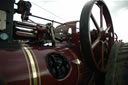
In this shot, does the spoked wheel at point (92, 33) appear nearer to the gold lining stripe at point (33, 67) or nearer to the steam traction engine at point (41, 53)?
the steam traction engine at point (41, 53)

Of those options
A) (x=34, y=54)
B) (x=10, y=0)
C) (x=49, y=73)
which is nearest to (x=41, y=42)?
(x=34, y=54)

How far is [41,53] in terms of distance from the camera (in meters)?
1.55

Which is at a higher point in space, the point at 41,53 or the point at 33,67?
the point at 41,53

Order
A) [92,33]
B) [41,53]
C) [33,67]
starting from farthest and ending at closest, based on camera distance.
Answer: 1. [92,33]
2. [41,53]
3. [33,67]

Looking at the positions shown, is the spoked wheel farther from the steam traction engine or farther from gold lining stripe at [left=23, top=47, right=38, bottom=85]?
gold lining stripe at [left=23, top=47, right=38, bottom=85]

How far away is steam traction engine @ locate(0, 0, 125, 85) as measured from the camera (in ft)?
3.97

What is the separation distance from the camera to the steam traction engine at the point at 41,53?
3.97 ft

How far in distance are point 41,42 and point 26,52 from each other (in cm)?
45

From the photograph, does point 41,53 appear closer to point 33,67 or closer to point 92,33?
point 33,67

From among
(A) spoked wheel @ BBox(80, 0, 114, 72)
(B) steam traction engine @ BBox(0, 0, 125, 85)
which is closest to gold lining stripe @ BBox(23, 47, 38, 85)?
(B) steam traction engine @ BBox(0, 0, 125, 85)

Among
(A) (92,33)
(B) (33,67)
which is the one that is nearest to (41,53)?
(B) (33,67)

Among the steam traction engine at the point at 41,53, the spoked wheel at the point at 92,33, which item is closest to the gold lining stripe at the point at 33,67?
the steam traction engine at the point at 41,53

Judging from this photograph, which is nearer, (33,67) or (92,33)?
(33,67)

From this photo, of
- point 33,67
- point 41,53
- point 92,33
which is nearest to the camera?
point 33,67
